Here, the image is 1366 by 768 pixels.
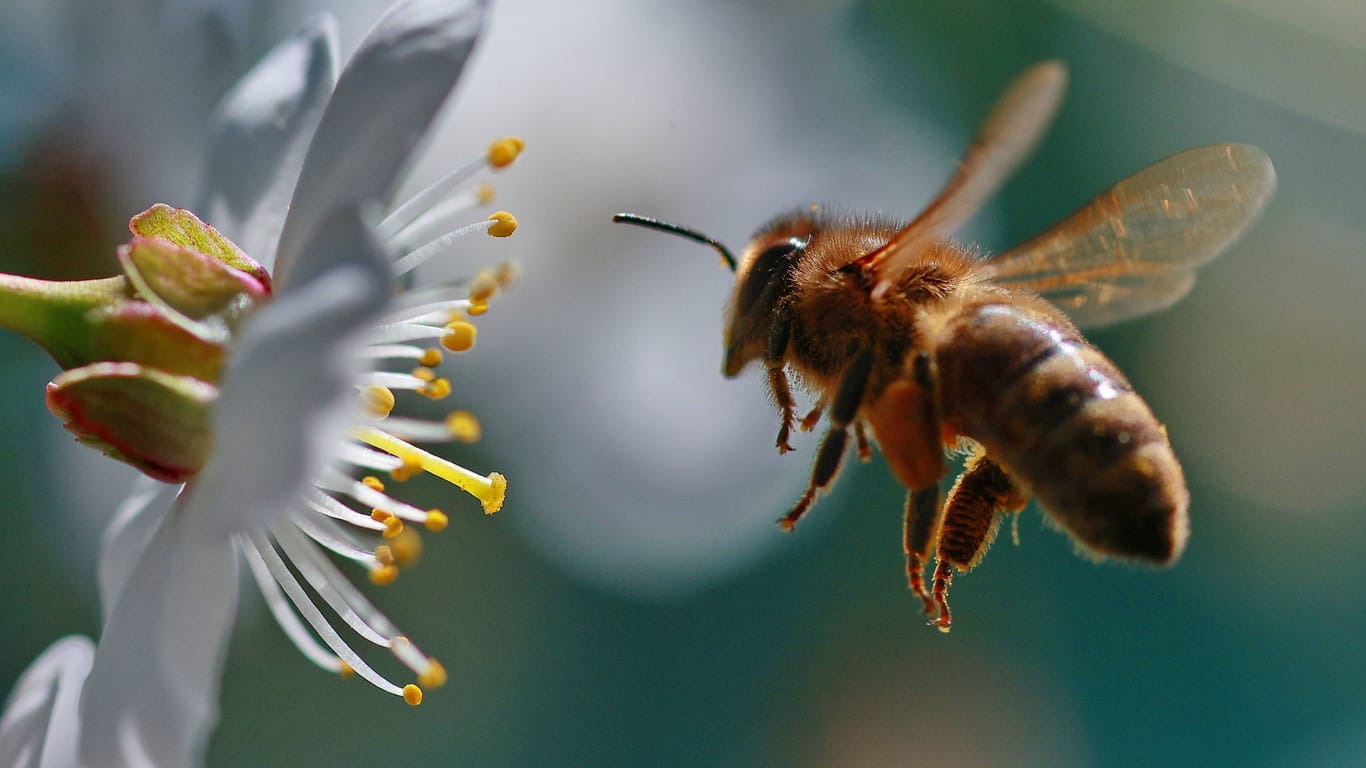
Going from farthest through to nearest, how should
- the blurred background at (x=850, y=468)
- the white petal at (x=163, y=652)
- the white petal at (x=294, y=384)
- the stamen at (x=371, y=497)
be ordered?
the blurred background at (x=850, y=468), the stamen at (x=371, y=497), the white petal at (x=163, y=652), the white petal at (x=294, y=384)

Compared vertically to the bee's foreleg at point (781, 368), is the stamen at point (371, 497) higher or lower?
lower

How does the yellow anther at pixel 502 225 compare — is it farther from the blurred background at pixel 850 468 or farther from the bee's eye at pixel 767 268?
the blurred background at pixel 850 468

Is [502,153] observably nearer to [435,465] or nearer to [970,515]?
[435,465]

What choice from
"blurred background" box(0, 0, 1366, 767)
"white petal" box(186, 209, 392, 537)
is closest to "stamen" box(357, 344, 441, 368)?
"white petal" box(186, 209, 392, 537)

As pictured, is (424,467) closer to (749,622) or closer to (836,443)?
A: (836,443)

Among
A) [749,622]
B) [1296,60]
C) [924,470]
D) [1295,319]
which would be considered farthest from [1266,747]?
[924,470]

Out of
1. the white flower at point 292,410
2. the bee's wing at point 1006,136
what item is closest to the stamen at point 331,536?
the white flower at point 292,410
